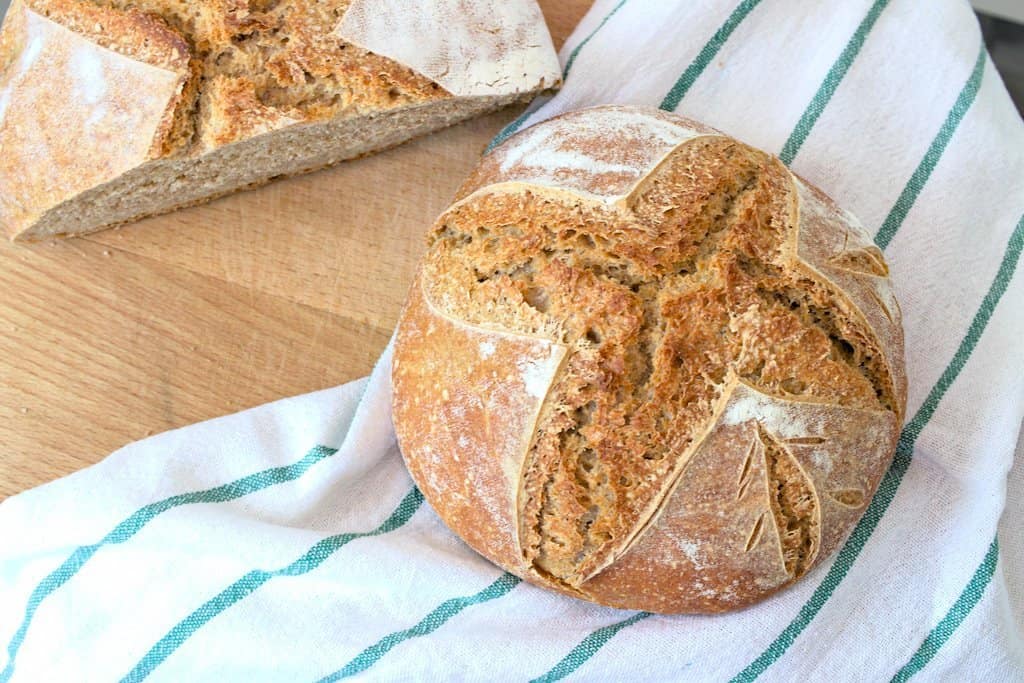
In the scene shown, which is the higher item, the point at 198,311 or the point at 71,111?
the point at 71,111

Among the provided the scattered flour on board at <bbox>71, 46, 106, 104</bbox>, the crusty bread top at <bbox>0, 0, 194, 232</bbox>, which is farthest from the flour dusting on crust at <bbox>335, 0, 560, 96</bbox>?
the scattered flour on board at <bbox>71, 46, 106, 104</bbox>

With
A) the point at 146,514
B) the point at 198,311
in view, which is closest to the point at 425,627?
the point at 146,514

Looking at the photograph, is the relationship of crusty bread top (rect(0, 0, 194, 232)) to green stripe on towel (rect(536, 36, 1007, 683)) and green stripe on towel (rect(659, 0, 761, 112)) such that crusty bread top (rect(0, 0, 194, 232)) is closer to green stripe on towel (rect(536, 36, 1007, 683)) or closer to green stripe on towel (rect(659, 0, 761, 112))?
green stripe on towel (rect(659, 0, 761, 112))

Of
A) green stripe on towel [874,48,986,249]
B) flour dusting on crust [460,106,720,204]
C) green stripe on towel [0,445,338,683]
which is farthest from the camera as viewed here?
green stripe on towel [874,48,986,249]

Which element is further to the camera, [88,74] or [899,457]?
[899,457]

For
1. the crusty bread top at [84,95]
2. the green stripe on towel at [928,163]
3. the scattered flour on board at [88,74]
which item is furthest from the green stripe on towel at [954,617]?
the scattered flour on board at [88,74]

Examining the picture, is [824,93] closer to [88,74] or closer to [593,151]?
[593,151]

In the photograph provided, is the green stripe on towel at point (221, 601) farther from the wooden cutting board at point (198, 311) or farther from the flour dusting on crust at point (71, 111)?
the flour dusting on crust at point (71, 111)
